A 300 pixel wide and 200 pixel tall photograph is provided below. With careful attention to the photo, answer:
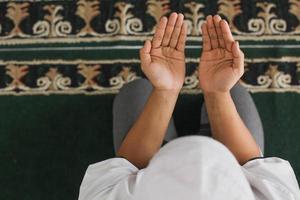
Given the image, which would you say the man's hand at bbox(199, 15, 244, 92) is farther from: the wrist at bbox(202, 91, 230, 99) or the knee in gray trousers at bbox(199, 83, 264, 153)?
the knee in gray trousers at bbox(199, 83, 264, 153)

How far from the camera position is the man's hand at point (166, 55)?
2.39 ft

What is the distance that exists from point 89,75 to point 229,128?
0.42 m

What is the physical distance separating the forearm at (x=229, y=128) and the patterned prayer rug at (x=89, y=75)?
22 cm

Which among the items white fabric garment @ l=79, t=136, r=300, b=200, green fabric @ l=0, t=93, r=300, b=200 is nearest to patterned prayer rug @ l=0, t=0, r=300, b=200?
green fabric @ l=0, t=93, r=300, b=200

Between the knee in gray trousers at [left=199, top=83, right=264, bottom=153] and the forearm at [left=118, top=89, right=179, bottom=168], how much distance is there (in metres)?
0.15

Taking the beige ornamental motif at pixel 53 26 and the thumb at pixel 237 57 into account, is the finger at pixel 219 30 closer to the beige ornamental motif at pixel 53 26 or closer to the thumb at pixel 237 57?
the thumb at pixel 237 57

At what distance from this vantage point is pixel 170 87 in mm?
761

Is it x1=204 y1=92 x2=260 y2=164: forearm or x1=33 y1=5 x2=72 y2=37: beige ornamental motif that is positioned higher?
x1=33 y1=5 x2=72 y2=37: beige ornamental motif

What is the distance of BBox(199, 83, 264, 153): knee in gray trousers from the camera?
88 centimetres

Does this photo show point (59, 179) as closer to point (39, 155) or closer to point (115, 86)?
point (39, 155)

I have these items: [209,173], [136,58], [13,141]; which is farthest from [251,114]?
[13,141]

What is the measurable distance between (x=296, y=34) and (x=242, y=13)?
0.14 meters

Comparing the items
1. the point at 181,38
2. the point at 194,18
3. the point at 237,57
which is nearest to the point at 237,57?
the point at 237,57

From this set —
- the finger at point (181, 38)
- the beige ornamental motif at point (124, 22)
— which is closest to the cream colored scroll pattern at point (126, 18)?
the beige ornamental motif at point (124, 22)
